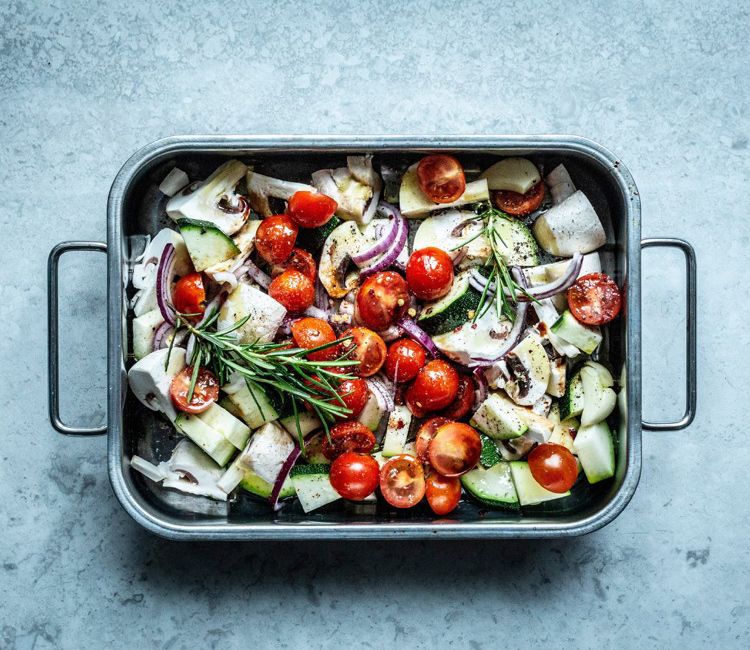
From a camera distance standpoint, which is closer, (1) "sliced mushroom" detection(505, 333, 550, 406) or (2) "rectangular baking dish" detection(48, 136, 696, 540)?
(2) "rectangular baking dish" detection(48, 136, 696, 540)

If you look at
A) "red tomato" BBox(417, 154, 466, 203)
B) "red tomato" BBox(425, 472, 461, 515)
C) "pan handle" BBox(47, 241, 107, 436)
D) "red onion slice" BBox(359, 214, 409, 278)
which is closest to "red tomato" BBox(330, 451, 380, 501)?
"red tomato" BBox(425, 472, 461, 515)

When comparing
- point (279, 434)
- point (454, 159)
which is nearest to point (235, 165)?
point (454, 159)

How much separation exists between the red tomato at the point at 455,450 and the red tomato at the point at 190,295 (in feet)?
2.27

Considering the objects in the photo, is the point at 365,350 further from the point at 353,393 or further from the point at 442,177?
the point at 442,177

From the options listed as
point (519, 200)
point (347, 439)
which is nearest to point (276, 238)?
point (347, 439)

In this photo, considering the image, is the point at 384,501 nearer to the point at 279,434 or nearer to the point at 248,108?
the point at 279,434

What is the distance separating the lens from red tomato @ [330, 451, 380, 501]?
1872 millimetres

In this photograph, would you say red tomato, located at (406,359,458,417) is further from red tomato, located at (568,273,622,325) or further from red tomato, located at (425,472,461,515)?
red tomato, located at (568,273,622,325)

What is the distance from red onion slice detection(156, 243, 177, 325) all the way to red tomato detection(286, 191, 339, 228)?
0.33m

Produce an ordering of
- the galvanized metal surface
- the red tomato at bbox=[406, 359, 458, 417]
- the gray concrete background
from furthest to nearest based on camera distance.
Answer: the gray concrete background → the red tomato at bbox=[406, 359, 458, 417] → the galvanized metal surface

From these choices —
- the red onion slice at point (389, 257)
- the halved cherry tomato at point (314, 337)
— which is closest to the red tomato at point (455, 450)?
the halved cherry tomato at point (314, 337)

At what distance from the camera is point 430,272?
74.6 inches

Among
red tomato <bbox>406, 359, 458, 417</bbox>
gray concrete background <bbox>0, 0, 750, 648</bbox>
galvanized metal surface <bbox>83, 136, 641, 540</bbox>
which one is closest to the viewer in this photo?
galvanized metal surface <bbox>83, 136, 641, 540</bbox>

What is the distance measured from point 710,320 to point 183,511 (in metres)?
1.57
